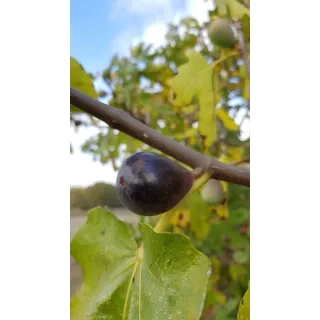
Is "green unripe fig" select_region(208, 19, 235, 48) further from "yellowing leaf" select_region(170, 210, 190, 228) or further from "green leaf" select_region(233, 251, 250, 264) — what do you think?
"green leaf" select_region(233, 251, 250, 264)

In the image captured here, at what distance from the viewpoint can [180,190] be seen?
573 millimetres

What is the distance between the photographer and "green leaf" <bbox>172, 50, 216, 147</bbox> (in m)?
0.91

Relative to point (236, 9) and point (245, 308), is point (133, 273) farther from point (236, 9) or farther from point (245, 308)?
point (236, 9)

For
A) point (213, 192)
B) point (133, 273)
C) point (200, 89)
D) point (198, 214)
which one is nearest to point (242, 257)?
point (198, 214)

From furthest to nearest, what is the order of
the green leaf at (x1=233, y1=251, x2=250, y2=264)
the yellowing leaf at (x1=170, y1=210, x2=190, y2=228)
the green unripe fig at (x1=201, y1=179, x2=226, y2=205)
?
the green leaf at (x1=233, y1=251, x2=250, y2=264) → the yellowing leaf at (x1=170, y1=210, x2=190, y2=228) → the green unripe fig at (x1=201, y1=179, x2=226, y2=205)

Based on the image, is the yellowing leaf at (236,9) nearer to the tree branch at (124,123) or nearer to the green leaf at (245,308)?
the tree branch at (124,123)

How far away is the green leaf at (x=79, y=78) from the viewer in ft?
2.48

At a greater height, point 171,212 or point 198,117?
point 198,117

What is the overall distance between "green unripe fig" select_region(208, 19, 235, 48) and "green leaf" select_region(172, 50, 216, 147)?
9 centimetres

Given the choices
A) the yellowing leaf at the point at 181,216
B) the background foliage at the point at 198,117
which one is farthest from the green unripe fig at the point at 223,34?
the yellowing leaf at the point at 181,216

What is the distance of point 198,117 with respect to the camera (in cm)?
93

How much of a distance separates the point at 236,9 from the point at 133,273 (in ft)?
2.07

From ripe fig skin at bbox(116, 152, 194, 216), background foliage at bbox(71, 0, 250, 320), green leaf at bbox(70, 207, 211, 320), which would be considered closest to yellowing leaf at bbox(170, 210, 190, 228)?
background foliage at bbox(71, 0, 250, 320)
